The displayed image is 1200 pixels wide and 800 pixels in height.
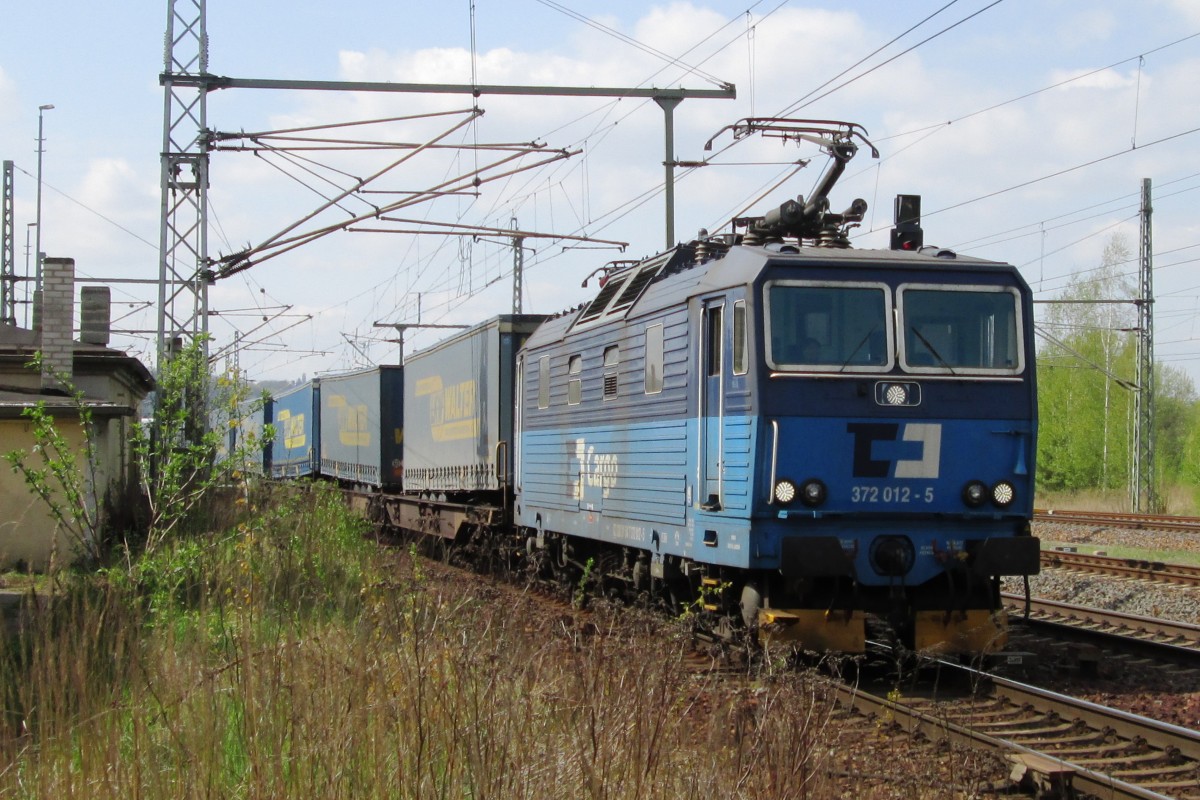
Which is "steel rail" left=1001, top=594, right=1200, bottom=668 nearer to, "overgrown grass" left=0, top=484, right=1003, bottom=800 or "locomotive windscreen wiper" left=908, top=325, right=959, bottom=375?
"locomotive windscreen wiper" left=908, top=325, right=959, bottom=375

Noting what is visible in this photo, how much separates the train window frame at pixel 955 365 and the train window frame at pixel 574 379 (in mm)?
4087

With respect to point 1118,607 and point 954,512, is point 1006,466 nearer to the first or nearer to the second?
point 954,512

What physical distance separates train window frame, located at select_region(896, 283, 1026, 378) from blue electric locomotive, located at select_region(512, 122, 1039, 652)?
12 millimetres

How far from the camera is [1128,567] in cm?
1650

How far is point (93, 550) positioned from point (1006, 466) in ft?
29.5

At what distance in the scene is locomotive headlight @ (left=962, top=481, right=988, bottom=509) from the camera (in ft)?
29.9

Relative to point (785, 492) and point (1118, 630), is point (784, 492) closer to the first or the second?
point (785, 492)

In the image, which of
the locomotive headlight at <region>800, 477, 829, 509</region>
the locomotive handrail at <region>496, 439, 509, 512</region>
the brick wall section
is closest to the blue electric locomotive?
the locomotive headlight at <region>800, 477, 829, 509</region>

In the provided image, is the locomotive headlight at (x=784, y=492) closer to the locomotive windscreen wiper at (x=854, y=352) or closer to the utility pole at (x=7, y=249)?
the locomotive windscreen wiper at (x=854, y=352)

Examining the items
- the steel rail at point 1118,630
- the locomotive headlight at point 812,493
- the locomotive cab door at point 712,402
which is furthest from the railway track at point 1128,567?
the locomotive cab door at point 712,402

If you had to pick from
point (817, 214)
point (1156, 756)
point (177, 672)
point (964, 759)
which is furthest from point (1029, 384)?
point (177, 672)

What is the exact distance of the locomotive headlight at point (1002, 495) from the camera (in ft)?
30.0

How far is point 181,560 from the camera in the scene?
10.4 m

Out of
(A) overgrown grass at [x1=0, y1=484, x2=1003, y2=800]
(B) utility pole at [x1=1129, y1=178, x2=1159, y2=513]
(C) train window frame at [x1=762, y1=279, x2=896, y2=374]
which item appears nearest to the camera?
(A) overgrown grass at [x1=0, y1=484, x2=1003, y2=800]
